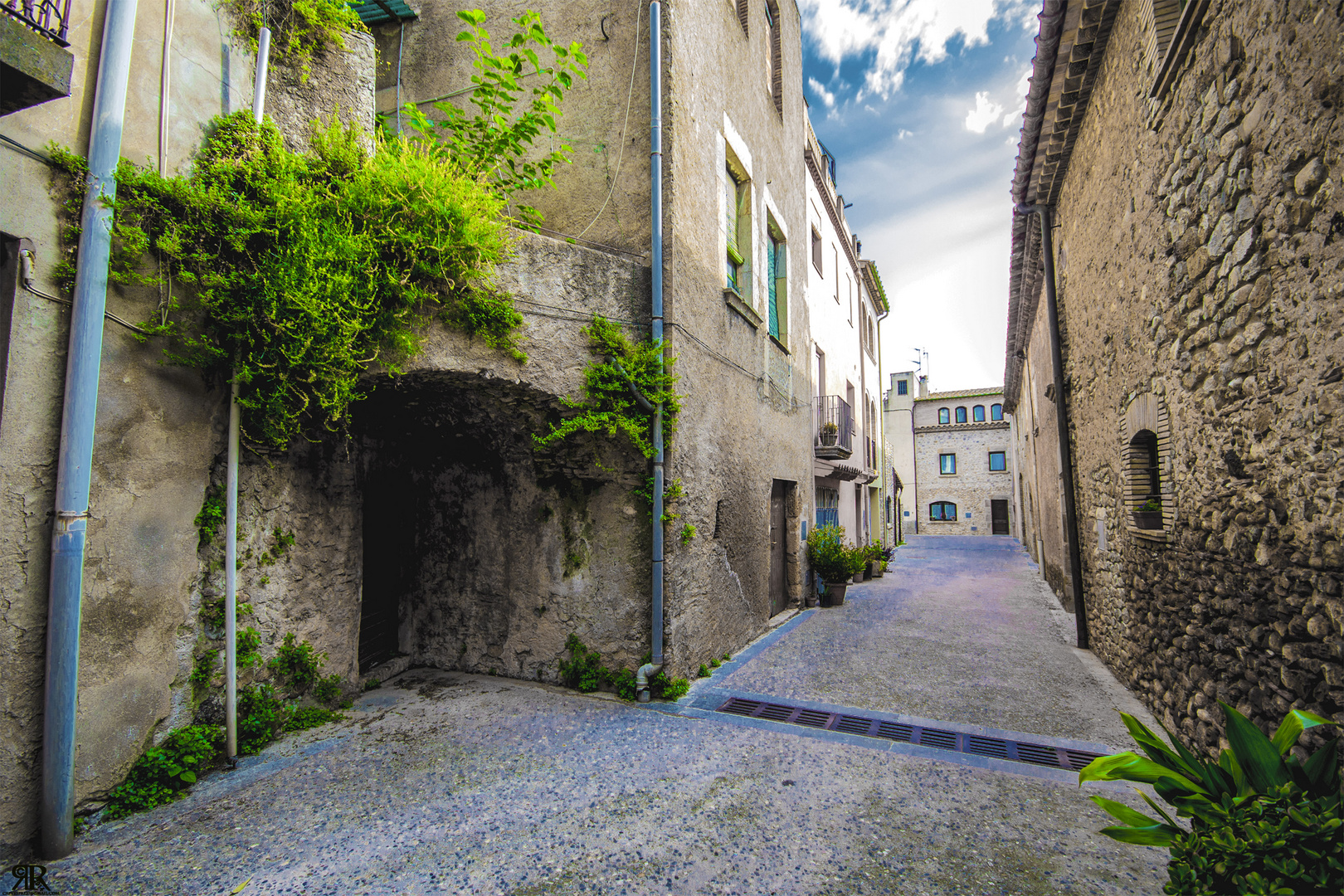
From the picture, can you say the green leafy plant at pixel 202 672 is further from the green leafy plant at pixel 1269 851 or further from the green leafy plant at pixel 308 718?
the green leafy plant at pixel 1269 851

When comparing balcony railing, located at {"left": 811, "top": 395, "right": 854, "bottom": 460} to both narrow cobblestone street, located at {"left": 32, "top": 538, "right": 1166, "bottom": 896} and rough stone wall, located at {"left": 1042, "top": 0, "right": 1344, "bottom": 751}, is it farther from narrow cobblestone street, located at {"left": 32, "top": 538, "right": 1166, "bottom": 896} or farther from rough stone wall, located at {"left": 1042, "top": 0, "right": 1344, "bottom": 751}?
narrow cobblestone street, located at {"left": 32, "top": 538, "right": 1166, "bottom": 896}

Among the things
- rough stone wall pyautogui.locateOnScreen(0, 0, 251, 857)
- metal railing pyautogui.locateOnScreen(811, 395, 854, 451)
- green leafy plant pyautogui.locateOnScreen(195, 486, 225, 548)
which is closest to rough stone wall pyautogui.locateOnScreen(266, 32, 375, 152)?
rough stone wall pyautogui.locateOnScreen(0, 0, 251, 857)

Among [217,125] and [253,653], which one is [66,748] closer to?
[253,653]

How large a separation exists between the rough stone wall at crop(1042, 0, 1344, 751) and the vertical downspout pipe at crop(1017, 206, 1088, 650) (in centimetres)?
188

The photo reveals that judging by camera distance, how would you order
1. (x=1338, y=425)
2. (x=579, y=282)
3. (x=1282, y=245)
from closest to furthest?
(x=1338, y=425)
(x=1282, y=245)
(x=579, y=282)

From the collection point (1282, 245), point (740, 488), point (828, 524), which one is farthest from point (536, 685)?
point (828, 524)

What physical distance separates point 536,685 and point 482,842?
2508mm

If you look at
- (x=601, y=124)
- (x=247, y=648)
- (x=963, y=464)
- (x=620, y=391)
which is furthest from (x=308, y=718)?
(x=963, y=464)

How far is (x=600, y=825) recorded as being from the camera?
3.24 m

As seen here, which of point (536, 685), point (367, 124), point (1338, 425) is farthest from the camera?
point (536, 685)

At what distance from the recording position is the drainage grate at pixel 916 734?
412 cm

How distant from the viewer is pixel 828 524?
13312 millimetres

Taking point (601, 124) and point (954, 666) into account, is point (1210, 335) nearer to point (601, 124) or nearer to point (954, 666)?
point (954, 666)

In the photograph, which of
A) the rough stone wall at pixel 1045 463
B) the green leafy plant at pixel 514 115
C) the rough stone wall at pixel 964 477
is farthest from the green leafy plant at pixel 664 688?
the rough stone wall at pixel 964 477
